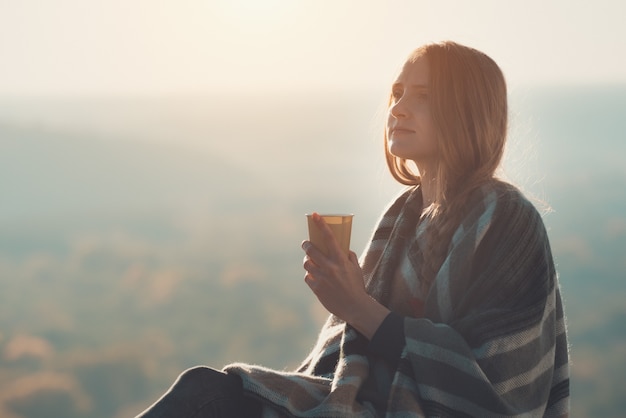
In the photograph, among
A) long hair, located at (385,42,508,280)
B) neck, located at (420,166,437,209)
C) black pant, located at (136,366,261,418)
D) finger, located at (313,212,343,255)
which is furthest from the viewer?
neck, located at (420,166,437,209)

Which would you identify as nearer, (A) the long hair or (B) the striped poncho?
(B) the striped poncho

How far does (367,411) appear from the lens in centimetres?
185

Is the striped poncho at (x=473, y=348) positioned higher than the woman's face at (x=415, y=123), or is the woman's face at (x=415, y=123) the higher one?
the woman's face at (x=415, y=123)

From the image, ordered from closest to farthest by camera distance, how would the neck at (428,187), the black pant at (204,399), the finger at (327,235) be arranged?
the black pant at (204,399) < the finger at (327,235) < the neck at (428,187)

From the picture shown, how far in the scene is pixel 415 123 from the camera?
2111 millimetres

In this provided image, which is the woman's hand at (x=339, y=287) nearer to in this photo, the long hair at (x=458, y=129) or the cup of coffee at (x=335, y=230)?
the cup of coffee at (x=335, y=230)

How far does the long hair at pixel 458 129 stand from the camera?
2086 mm

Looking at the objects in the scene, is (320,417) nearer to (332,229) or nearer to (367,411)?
(367,411)

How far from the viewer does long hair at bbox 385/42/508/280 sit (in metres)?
2.09

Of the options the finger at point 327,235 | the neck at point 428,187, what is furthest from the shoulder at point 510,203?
the finger at point 327,235

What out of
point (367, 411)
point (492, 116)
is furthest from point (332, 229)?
point (492, 116)

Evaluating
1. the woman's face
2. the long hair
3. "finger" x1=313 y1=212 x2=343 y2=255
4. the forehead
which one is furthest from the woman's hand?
the forehead

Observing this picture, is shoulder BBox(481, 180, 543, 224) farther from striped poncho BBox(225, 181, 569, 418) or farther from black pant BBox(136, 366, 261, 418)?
black pant BBox(136, 366, 261, 418)

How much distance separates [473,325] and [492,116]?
23.0 inches
